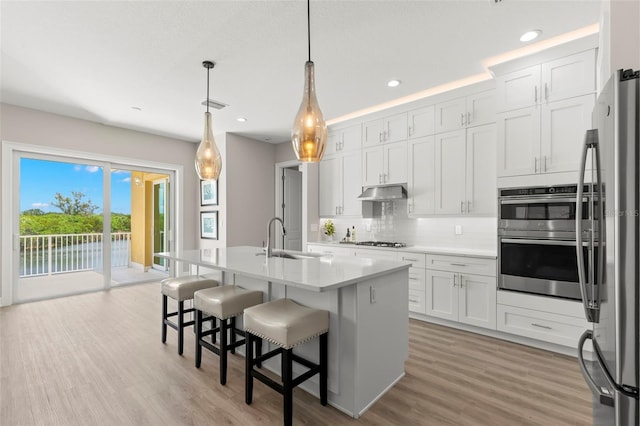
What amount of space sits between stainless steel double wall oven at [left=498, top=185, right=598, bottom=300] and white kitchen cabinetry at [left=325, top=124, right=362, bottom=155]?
222cm

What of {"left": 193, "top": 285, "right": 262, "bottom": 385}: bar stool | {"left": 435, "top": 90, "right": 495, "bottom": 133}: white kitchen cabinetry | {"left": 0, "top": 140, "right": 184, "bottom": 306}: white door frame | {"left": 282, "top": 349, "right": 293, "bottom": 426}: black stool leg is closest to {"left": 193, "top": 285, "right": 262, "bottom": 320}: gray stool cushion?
{"left": 193, "top": 285, "right": 262, "bottom": 385}: bar stool

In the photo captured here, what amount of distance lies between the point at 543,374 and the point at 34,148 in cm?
659

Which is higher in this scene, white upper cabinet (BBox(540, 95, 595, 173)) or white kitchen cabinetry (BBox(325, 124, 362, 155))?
white kitchen cabinetry (BBox(325, 124, 362, 155))

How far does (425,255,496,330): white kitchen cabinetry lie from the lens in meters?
3.22

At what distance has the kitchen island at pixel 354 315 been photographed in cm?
198

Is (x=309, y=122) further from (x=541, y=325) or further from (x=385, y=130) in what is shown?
(x=541, y=325)

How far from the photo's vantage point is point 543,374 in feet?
8.13

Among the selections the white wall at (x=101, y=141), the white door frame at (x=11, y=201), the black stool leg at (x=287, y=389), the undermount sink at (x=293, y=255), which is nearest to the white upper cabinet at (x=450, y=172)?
the undermount sink at (x=293, y=255)

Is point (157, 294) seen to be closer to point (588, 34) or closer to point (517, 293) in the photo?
point (517, 293)

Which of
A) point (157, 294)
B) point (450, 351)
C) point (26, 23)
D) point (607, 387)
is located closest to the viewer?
point (607, 387)

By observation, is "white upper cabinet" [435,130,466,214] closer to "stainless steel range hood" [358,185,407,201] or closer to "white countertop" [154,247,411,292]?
"stainless steel range hood" [358,185,407,201]

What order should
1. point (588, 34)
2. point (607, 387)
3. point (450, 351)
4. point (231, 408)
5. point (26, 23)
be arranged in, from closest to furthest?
1. point (607, 387)
2. point (231, 408)
3. point (26, 23)
4. point (588, 34)
5. point (450, 351)

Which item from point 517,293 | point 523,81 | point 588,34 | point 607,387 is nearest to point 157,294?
point 517,293

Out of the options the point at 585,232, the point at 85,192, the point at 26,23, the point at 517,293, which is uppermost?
the point at 26,23
